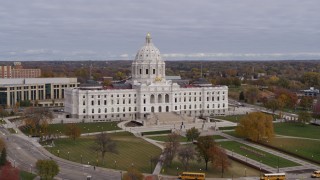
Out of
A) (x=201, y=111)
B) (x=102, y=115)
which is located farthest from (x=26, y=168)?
(x=201, y=111)

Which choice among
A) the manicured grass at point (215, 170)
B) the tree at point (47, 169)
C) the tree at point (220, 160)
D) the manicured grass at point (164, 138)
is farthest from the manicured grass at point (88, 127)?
the tree at point (220, 160)

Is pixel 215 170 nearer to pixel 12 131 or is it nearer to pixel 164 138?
pixel 164 138

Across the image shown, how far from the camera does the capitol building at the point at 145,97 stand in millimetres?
122500

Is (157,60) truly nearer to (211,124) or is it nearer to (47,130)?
(211,124)

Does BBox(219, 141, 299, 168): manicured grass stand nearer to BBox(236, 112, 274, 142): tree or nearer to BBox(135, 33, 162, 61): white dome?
BBox(236, 112, 274, 142): tree

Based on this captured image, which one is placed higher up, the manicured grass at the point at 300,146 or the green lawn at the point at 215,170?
the manicured grass at the point at 300,146

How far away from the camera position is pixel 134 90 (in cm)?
12800

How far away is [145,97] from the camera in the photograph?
128 metres

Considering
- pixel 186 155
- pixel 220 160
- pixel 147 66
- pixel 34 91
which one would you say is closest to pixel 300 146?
pixel 220 160

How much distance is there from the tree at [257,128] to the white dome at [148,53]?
173ft

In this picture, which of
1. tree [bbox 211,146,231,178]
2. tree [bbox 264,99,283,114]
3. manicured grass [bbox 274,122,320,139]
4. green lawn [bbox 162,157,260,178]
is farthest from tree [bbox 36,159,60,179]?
tree [bbox 264,99,283,114]

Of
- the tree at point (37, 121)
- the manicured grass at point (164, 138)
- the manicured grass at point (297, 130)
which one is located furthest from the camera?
the manicured grass at point (297, 130)

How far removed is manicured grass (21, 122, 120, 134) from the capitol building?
8349 mm

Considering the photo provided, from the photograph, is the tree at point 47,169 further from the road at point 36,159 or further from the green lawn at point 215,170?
the green lawn at point 215,170
